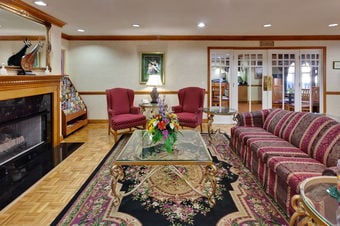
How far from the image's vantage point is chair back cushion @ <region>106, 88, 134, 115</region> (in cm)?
508

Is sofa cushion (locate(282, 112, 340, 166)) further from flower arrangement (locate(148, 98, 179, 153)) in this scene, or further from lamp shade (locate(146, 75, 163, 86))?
lamp shade (locate(146, 75, 163, 86))

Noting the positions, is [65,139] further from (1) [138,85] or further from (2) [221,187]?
(2) [221,187]

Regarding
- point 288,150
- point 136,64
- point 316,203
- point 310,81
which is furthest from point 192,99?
point 316,203

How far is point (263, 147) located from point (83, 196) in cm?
201

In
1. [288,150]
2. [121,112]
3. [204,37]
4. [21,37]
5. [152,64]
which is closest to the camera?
[288,150]

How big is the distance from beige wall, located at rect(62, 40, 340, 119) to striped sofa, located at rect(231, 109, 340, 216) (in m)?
3.27

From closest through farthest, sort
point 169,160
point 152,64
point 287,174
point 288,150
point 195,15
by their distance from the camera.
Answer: point 287,174, point 169,160, point 288,150, point 195,15, point 152,64

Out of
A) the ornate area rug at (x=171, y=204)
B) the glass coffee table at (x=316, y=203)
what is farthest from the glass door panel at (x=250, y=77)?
the glass coffee table at (x=316, y=203)

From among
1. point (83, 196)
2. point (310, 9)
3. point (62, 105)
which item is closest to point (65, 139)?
point (62, 105)

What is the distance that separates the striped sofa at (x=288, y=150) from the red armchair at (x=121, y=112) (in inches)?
87.3

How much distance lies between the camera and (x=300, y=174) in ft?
6.43

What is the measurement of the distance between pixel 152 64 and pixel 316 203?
5635 mm

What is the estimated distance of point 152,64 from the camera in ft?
21.3

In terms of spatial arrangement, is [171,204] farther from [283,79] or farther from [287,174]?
[283,79]
